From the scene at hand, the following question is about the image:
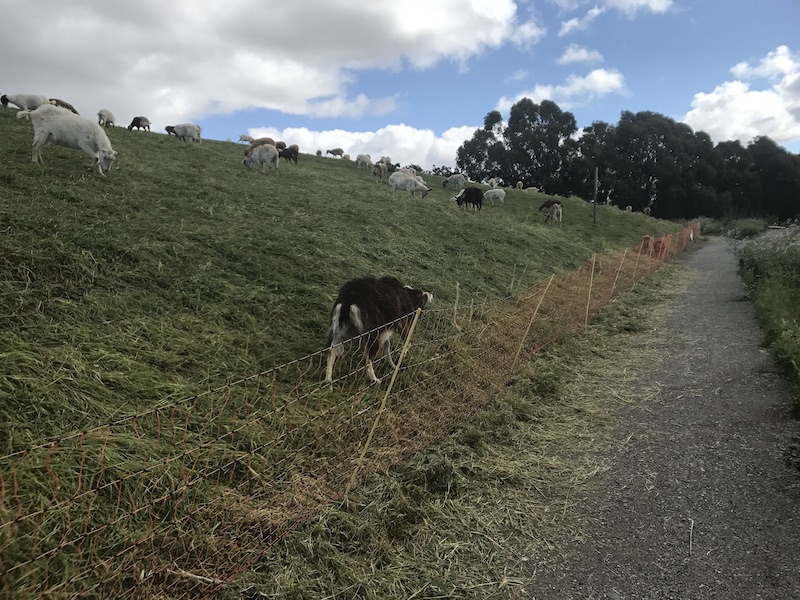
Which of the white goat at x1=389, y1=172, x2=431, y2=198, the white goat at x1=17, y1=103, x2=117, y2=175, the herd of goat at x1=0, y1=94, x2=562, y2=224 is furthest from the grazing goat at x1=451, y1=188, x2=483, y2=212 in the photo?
the white goat at x1=17, y1=103, x2=117, y2=175

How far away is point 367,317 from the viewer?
4766mm

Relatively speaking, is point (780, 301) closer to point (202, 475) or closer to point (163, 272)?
point (202, 475)

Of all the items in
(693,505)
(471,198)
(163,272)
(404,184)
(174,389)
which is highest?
(404,184)

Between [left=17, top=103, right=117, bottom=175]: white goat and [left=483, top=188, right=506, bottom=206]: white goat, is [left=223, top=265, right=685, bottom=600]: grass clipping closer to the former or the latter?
[left=17, top=103, right=117, bottom=175]: white goat

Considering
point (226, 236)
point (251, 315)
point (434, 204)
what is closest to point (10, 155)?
point (226, 236)

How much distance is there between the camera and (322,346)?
5.41 meters

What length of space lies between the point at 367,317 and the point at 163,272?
2.62 meters

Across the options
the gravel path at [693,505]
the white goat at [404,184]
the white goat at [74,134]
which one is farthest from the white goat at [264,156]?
the gravel path at [693,505]

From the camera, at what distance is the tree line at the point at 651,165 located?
177 ft

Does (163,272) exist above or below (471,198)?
below

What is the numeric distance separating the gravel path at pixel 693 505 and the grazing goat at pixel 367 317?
221 cm

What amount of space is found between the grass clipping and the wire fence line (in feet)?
0.59

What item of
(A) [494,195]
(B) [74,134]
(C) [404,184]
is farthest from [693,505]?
(A) [494,195]

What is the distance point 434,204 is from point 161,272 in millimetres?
12689
